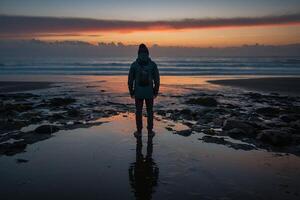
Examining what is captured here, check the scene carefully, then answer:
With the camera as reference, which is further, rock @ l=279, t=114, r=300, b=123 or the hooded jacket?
rock @ l=279, t=114, r=300, b=123

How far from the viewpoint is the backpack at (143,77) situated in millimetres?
9273

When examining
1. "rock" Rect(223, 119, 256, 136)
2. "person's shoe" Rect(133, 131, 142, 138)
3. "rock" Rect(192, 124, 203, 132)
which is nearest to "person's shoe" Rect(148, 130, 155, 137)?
"person's shoe" Rect(133, 131, 142, 138)

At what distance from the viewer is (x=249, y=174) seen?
6.00m

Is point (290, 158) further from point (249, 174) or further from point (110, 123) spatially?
point (110, 123)

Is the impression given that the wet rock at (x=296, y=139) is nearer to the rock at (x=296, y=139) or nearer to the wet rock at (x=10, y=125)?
the rock at (x=296, y=139)

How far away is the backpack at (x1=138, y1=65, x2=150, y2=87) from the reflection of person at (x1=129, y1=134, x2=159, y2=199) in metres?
2.34

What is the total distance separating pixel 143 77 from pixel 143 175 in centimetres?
385

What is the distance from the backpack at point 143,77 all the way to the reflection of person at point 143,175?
7.67ft

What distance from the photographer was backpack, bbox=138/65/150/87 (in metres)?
9.27

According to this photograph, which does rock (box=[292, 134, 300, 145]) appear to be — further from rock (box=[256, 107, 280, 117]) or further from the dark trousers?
rock (box=[256, 107, 280, 117])

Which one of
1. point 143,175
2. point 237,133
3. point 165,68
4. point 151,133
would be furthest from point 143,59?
point 165,68

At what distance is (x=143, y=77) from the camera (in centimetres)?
930

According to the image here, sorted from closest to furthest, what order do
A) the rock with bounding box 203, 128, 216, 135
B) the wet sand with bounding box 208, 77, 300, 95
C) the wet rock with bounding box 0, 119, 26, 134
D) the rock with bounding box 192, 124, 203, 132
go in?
the rock with bounding box 203, 128, 216, 135
the rock with bounding box 192, 124, 203, 132
the wet rock with bounding box 0, 119, 26, 134
the wet sand with bounding box 208, 77, 300, 95

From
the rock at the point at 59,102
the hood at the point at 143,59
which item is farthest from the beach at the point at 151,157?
the rock at the point at 59,102
